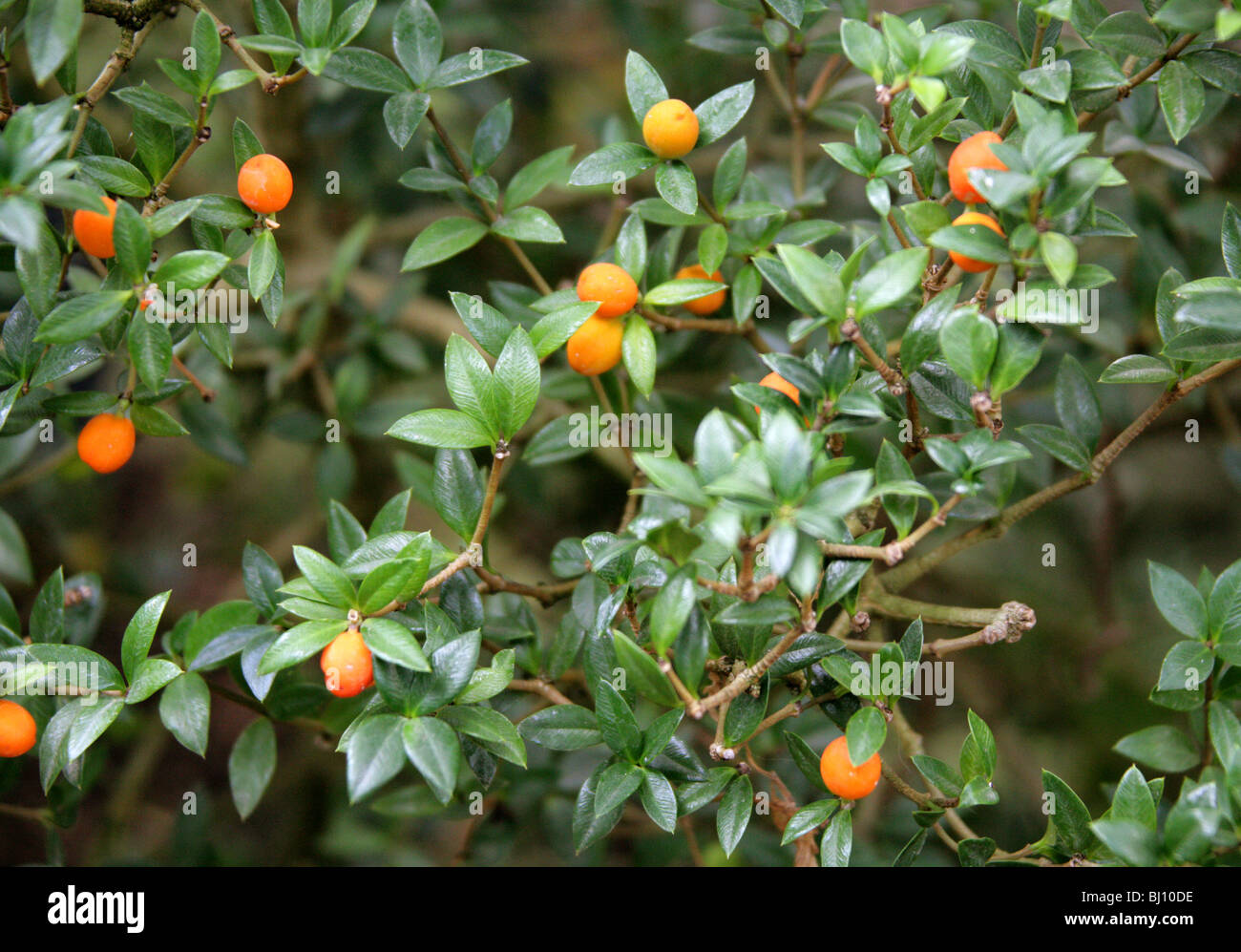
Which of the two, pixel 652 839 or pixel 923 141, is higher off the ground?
pixel 923 141

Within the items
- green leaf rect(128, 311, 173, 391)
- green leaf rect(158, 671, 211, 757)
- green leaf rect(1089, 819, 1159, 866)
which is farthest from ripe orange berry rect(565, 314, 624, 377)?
green leaf rect(1089, 819, 1159, 866)

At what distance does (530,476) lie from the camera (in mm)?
1528

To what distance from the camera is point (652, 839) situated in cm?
134

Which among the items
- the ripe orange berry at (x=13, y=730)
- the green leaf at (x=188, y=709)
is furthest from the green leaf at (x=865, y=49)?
the ripe orange berry at (x=13, y=730)

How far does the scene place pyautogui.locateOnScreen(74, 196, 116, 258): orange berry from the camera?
79 cm

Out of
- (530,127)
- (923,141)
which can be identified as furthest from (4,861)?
(923,141)

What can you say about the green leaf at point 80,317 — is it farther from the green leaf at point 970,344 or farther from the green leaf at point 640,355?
the green leaf at point 970,344

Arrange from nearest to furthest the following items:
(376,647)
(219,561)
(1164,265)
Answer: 1. (376,647)
2. (1164,265)
3. (219,561)

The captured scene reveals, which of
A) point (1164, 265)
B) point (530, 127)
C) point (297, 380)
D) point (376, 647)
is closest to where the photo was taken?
point (376, 647)

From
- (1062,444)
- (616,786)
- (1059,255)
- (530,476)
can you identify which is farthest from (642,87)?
(530,476)

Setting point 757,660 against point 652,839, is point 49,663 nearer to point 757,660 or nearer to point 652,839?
point 757,660
